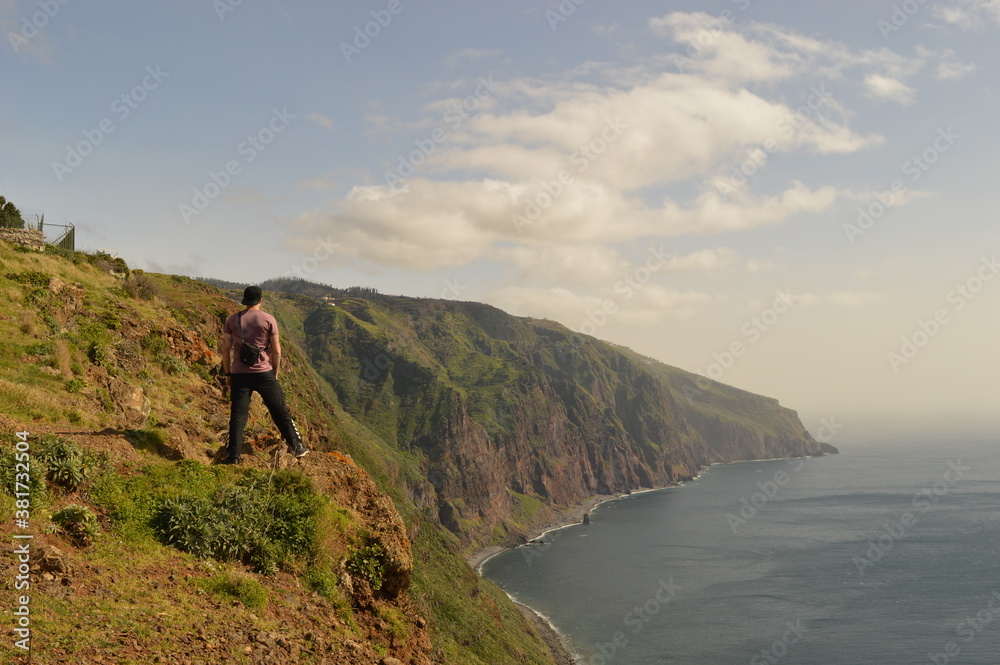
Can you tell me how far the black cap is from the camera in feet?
38.3

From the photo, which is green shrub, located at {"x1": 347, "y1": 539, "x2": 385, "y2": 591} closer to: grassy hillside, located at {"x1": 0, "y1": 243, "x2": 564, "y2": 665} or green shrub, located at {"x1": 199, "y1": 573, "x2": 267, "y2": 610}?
grassy hillside, located at {"x1": 0, "y1": 243, "x2": 564, "y2": 665}

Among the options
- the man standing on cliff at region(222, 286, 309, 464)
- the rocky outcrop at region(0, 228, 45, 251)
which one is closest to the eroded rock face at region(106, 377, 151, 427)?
the man standing on cliff at region(222, 286, 309, 464)

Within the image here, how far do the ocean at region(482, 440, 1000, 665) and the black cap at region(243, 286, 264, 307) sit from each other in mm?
108608

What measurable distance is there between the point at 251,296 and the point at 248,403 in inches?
89.8

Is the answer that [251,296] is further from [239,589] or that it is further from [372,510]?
[239,589]

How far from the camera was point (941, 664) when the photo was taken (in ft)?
281

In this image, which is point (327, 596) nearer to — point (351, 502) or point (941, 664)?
point (351, 502)

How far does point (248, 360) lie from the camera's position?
11859 millimetres

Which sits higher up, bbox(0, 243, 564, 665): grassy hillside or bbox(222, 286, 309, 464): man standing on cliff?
bbox(222, 286, 309, 464): man standing on cliff

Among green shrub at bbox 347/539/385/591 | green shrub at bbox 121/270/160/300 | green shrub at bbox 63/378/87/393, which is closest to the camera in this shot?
green shrub at bbox 347/539/385/591

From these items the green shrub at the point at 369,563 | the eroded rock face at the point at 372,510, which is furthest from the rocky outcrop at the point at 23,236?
the green shrub at the point at 369,563

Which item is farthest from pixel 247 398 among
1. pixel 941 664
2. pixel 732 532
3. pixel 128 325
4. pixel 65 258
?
pixel 732 532

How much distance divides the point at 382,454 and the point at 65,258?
157422mm

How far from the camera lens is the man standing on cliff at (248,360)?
11.9 meters
